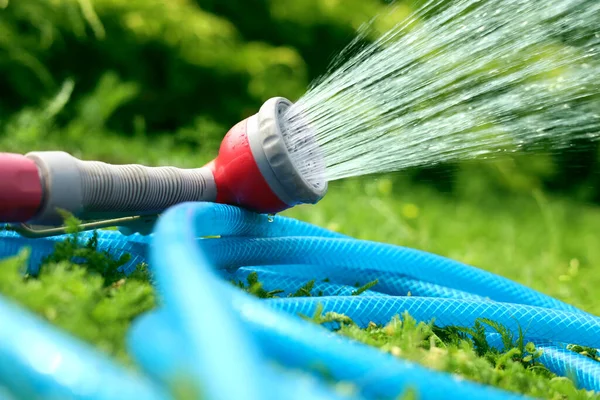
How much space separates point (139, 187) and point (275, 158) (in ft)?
0.80

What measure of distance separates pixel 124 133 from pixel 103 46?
494mm

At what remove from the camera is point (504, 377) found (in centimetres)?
103

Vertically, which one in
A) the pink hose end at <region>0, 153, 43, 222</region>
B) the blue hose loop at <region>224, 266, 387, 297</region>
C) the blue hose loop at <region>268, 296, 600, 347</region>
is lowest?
the blue hose loop at <region>268, 296, 600, 347</region>

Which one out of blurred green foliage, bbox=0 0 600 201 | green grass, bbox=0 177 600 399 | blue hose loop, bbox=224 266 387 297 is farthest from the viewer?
blurred green foliage, bbox=0 0 600 201

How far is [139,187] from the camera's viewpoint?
121cm

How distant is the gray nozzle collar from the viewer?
1.24 meters

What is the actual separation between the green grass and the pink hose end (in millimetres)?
83

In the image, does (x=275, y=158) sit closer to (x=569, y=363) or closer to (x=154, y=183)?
(x=154, y=183)

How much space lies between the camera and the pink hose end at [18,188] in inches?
40.7

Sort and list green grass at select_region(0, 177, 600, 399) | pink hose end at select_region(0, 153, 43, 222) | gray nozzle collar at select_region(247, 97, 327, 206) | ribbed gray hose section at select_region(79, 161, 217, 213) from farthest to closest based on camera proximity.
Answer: gray nozzle collar at select_region(247, 97, 327, 206) < ribbed gray hose section at select_region(79, 161, 217, 213) < pink hose end at select_region(0, 153, 43, 222) < green grass at select_region(0, 177, 600, 399)

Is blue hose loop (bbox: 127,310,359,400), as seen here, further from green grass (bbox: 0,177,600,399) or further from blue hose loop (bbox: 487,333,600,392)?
blue hose loop (bbox: 487,333,600,392)

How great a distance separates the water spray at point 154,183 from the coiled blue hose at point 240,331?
2.8 inches

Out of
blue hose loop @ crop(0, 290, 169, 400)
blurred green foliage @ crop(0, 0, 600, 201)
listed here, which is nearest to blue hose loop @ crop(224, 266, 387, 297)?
blue hose loop @ crop(0, 290, 169, 400)

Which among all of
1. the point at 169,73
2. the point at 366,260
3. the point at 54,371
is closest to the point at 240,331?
the point at 54,371
